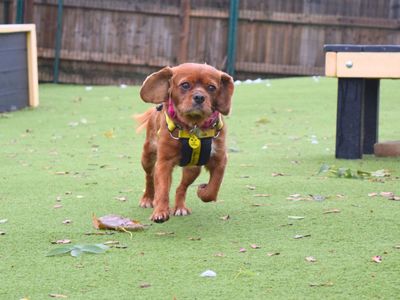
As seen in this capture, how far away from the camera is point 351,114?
330 inches

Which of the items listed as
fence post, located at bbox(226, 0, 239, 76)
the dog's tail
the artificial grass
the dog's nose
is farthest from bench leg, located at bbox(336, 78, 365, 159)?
fence post, located at bbox(226, 0, 239, 76)

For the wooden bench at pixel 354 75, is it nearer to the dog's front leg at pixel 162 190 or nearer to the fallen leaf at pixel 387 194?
the fallen leaf at pixel 387 194

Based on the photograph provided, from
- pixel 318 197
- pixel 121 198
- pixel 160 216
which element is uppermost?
pixel 160 216

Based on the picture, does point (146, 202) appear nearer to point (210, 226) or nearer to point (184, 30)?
point (210, 226)

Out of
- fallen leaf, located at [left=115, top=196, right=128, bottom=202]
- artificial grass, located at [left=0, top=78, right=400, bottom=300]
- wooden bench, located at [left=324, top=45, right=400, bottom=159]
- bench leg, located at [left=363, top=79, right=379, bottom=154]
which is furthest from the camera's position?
bench leg, located at [left=363, top=79, right=379, bottom=154]

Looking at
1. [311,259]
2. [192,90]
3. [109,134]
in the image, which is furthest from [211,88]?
[109,134]

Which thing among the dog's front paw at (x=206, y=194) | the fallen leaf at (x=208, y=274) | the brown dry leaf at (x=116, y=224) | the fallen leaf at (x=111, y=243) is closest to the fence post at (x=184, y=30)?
the dog's front paw at (x=206, y=194)

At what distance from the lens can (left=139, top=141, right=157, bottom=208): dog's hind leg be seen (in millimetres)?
6414

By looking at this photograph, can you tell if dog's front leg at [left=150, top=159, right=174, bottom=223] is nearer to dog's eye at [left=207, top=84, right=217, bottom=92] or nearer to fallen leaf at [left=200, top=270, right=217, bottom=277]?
dog's eye at [left=207, top=84, right=217, bottom=92]

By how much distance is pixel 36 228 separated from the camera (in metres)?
5.68

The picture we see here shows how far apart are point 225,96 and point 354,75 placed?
2817mm

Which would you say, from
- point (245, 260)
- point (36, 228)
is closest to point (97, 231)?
point (36, 228)

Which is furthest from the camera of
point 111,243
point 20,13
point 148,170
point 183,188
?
point 20,13

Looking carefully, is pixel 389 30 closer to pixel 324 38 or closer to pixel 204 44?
pixel 324 38
